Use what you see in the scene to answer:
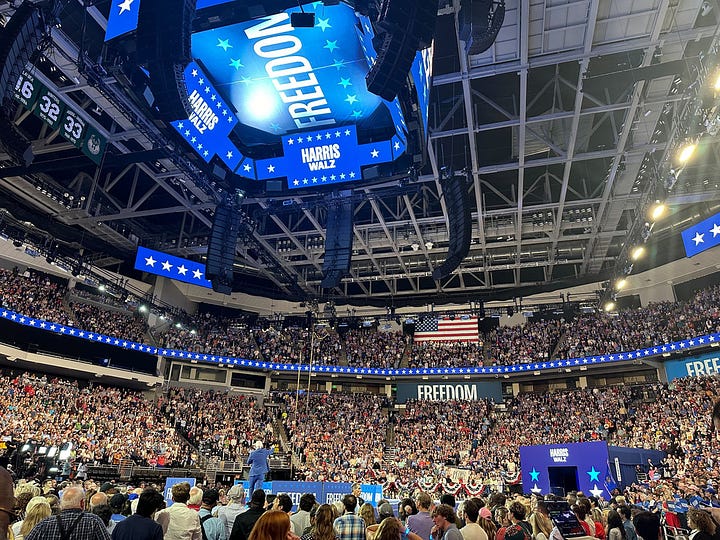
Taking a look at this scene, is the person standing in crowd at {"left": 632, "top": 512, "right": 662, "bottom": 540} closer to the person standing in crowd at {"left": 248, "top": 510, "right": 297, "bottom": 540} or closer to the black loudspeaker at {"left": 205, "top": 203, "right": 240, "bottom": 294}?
the person standing in crowd at {"left": 248, "top": 510, "right": 297, "bottom": 540}

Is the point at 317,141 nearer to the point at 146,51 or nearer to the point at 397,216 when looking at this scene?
the point at 146,51

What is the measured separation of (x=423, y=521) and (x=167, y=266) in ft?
51.5

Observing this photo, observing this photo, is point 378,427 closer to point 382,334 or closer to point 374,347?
point 374,347

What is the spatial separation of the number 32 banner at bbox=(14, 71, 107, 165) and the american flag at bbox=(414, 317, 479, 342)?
21822 millimetres

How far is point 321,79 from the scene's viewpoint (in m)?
12.7

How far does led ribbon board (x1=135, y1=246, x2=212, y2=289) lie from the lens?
18.5 metres

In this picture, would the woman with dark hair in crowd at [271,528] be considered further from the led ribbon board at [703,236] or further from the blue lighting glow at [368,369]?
the blue lighting glow at [368,369]

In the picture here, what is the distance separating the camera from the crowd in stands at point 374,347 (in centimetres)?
3638

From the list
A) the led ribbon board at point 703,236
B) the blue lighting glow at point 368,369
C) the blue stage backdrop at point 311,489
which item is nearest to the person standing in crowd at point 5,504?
the blue stage backdrop at point 311,489

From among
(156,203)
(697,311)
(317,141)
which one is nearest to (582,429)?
(697,311)

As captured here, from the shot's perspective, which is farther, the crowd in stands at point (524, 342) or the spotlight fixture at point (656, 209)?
the crowd in stands at point (524, 342)

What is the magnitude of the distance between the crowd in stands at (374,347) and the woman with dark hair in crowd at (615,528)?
29.4 meters

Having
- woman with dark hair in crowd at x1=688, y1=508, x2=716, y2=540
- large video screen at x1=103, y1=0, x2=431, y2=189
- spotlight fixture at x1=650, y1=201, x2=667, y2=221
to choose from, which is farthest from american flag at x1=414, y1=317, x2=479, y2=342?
woman with dark hair in crowd at x1=688, y1=508, x2=716, y2=540

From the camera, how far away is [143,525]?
13.5 ft
